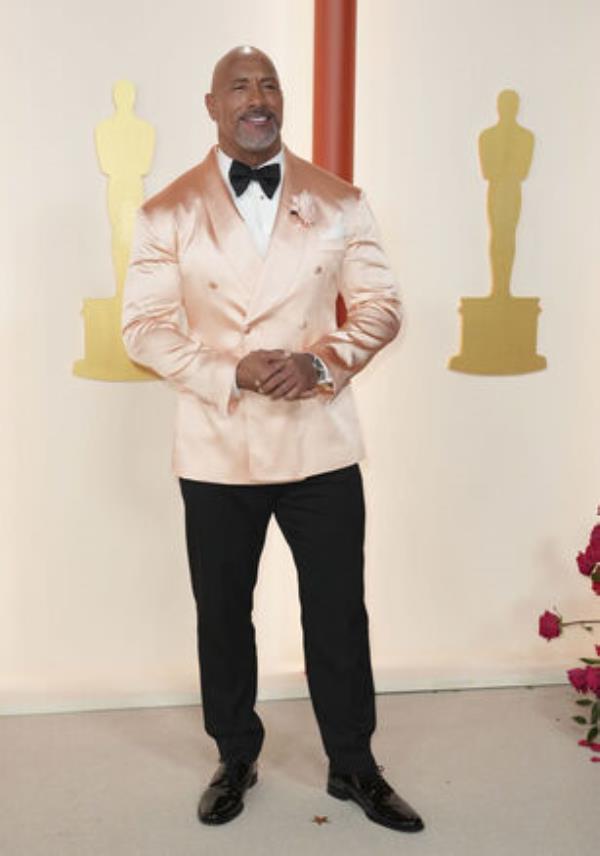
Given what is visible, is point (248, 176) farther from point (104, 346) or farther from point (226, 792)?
point (226, 792)

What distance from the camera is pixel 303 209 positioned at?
243cm

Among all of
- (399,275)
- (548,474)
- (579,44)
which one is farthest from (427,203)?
(548,474)

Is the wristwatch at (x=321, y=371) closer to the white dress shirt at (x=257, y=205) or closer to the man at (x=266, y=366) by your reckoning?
the man at (x=266, y=366)

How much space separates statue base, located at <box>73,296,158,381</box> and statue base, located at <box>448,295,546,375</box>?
0.90 metres

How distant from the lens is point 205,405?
8.11 feet

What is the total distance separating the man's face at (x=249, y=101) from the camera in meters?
2.36

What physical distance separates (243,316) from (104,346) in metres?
0.84

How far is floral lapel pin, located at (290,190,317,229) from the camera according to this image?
2.43 metres

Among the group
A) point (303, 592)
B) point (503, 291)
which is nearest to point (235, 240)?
point (303, 592)

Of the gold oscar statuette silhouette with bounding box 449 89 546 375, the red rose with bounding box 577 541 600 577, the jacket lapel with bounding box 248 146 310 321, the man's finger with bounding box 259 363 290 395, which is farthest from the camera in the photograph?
the gold oscar statuette silhouette with bounding box 449 89 546 375

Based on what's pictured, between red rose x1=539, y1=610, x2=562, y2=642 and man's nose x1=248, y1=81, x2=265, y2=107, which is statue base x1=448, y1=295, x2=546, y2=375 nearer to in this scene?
red rose x1=539, y1=610, x2=562, y2=642

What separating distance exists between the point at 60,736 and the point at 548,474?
1.56 m

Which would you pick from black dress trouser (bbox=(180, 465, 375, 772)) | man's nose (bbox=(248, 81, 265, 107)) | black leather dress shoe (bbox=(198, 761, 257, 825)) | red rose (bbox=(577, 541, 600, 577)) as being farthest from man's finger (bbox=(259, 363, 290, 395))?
red rose (bbox=(577, 541, 600, 577))

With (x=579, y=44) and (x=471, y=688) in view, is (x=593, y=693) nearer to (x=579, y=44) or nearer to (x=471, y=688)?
(x=471, y=688)
